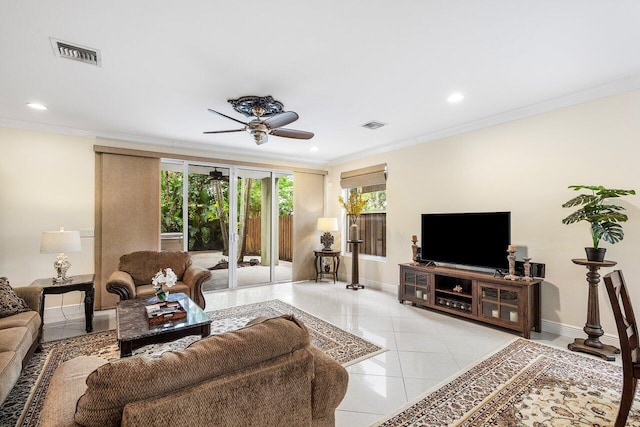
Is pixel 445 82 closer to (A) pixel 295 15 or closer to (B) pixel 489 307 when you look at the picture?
(A) pixel 295 15

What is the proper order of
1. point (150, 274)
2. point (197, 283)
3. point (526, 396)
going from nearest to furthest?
point (526, 396) → point (197, 283) → point (150, 274)

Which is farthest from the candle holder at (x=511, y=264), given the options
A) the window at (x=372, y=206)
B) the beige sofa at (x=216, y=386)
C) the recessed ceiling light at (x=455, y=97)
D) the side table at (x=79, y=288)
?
the side table at (x=79, y=288)

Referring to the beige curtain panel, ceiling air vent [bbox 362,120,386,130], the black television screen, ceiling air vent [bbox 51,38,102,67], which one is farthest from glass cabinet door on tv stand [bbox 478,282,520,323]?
ceiling air vent [bbox 51,38,102,67]

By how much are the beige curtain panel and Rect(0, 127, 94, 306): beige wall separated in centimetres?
422

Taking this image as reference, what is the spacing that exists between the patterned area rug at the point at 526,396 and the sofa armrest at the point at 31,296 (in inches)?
126

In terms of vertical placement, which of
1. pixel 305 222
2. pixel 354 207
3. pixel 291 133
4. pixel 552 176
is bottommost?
pixel 305 222

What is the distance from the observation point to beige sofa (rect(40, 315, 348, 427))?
0.90 m

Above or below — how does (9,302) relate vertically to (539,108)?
below

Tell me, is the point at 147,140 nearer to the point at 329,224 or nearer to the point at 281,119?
the point at 281,119

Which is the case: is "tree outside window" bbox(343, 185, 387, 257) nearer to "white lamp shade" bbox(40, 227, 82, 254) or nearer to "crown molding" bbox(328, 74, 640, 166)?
"crown molding" bbox(328, 74, 640, 166)

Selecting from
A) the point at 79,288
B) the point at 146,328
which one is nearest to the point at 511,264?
the point at 146,328

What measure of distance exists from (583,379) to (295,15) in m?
3.43

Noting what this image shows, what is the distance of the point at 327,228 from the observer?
6137 mm

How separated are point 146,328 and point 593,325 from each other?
3987 mm
